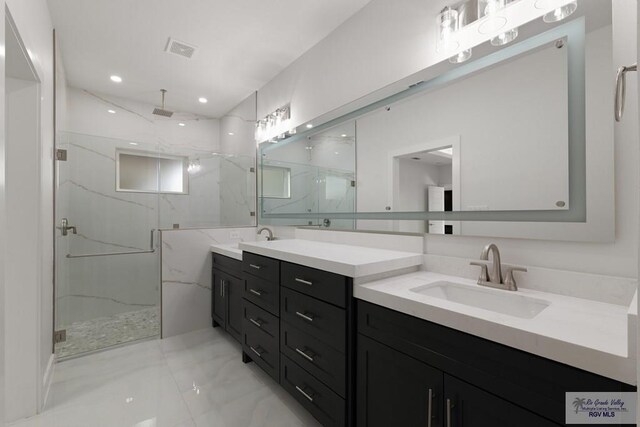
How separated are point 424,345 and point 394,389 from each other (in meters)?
0.26

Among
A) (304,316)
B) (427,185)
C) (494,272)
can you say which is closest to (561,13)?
(427,185)

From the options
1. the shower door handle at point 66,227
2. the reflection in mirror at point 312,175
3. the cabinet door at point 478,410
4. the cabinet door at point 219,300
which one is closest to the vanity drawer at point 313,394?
the cabinet door at point 478,410

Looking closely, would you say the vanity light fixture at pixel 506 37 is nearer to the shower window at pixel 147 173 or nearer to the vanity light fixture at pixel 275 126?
the vanity light fixture at pixel 275 126

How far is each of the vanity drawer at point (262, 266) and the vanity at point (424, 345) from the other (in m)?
0.01

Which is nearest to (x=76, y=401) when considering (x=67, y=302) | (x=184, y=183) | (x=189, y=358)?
(x=189, y=358)

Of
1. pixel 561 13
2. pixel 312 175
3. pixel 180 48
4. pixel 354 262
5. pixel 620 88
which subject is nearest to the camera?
pixel 620 88

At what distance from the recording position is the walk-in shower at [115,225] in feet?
8.15

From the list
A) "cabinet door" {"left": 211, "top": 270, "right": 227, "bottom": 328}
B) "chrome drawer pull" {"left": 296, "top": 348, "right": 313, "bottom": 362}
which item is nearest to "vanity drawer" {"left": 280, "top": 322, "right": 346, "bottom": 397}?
"chrome drawer pull" {"left": 296, "top": 348, "right": 313, "bottom": 362}

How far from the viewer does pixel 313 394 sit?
1.45 m

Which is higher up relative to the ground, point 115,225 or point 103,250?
point 115,225

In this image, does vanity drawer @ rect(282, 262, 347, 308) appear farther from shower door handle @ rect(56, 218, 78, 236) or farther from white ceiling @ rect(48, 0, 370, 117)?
shower door handle @ rect(56, 218, 78, 236)

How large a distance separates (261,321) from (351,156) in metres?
1.33

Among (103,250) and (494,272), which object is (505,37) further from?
(103,250)

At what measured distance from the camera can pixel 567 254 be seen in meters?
1.11
